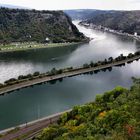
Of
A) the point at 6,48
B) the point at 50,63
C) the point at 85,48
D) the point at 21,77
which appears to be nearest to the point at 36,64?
the point at 50,63

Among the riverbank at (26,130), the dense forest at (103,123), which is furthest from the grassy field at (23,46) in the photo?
the dense forest at (103,123)

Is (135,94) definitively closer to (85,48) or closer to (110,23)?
(85,48)

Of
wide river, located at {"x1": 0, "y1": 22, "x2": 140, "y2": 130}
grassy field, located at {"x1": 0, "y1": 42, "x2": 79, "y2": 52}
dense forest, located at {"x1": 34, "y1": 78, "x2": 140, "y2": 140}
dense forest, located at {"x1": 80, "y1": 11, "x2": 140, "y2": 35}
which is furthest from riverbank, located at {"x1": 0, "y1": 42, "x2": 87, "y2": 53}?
dense forest, located at {"x1": 80, "y1": 11, "x2": 140, "y2": 35}

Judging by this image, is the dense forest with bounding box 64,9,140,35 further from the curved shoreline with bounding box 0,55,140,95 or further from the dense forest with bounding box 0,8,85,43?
the curved shoreline with bounding box 0,55,140,95

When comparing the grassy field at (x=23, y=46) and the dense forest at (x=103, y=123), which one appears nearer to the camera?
the dense forest at (x=103, y=123)

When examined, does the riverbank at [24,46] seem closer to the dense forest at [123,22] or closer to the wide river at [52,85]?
the wide river at [52,85]
